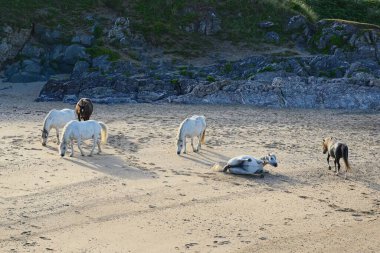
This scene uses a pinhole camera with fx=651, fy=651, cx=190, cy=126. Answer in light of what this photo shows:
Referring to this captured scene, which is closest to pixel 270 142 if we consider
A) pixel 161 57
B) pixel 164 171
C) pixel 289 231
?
pixel 164 171

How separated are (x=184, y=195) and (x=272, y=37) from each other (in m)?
25.1

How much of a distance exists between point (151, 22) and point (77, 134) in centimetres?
2154

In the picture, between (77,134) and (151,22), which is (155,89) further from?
(77,134)

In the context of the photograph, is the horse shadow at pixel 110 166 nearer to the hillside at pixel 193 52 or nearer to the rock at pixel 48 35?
the hillside at pixel 193 52

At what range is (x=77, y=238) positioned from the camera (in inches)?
488

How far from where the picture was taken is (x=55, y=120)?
2111 cm

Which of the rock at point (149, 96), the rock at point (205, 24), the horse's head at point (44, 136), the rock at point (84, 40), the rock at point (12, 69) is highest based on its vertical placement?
the rock at point (205, 24)

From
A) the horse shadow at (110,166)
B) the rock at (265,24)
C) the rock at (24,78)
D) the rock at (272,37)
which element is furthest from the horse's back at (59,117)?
the rock at (265,24)

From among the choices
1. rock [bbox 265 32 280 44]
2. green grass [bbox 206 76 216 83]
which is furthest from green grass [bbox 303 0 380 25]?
green grass [bbox 206 76 216 83]

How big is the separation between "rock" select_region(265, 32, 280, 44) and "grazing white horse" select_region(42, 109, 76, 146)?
64.2ft

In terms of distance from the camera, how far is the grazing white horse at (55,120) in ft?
68.2

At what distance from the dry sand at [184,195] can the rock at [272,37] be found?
14952 millimetres

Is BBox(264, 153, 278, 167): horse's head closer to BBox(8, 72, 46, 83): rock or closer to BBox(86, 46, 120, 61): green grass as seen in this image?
BBox(86, 46, 120, 61): green grass

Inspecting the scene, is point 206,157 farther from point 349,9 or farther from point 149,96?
point 349,9
